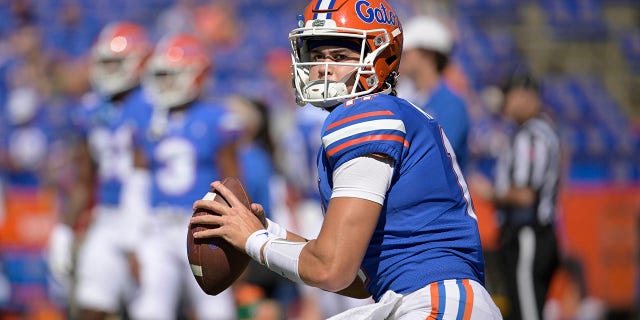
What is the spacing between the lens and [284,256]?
2766 mm

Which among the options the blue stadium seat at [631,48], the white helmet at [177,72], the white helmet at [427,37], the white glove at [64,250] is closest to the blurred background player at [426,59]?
the white helmet at [427,37]

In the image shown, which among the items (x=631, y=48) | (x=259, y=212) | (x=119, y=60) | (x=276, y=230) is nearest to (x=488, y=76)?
(x=631, y=48)

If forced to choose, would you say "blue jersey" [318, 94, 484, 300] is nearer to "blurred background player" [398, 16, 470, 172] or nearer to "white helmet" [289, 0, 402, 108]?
"white helmet" [289, 0, 402, 108]

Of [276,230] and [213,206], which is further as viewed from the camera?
[276,230]

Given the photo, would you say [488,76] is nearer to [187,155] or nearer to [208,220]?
[187,155]

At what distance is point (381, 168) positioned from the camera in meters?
2.64

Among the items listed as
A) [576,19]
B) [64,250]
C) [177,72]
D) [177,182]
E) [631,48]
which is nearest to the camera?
[177,182]

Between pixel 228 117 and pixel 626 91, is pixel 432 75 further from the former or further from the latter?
pixel 626 91

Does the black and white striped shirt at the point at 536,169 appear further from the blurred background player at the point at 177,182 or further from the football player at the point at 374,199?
the football player at the point at 374,199

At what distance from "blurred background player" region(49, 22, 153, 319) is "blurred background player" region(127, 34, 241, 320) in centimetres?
18

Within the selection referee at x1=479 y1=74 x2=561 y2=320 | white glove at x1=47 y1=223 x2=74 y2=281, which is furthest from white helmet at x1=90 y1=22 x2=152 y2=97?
referee at x1=479 y1=74 x2=561 y2=320

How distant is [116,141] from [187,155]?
0.66m

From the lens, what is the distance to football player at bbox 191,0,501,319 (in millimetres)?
2627

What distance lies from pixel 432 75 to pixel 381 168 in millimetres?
2641
